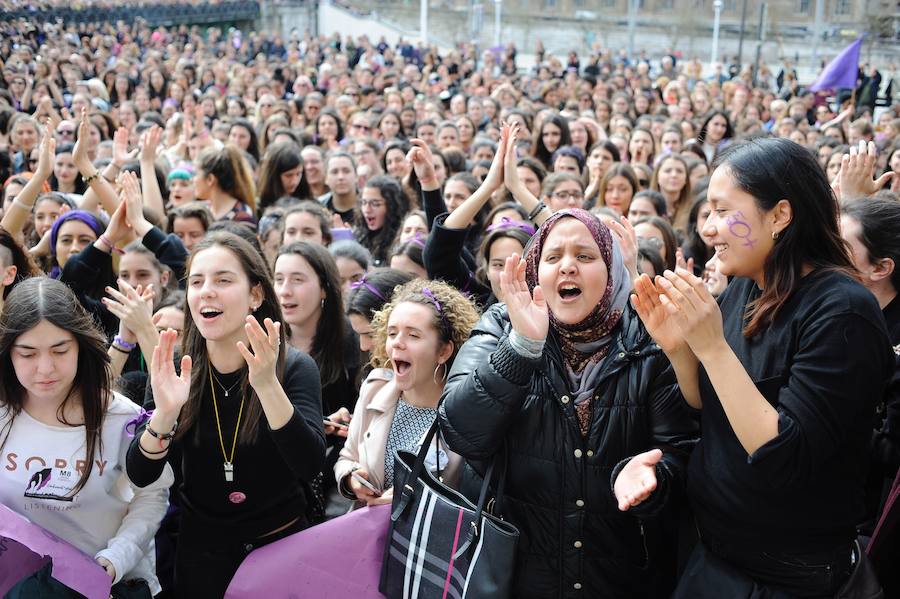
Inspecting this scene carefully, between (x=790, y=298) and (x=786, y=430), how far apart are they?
0.32 metres

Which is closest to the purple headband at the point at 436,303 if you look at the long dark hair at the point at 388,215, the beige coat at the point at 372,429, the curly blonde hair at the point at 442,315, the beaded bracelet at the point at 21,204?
the curly blonde hair at the point at 442,315

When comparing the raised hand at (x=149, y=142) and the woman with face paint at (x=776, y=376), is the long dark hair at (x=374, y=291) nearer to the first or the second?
the woman with face paint at (x=776, y=376)

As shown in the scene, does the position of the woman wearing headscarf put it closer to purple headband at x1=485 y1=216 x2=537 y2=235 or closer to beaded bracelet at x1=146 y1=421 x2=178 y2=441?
beaded bracelet at x1=146 y1=421 x2=178 y2=441

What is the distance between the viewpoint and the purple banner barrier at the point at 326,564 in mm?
2693

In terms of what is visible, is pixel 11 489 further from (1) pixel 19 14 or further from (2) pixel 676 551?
(1) pixel 19 14

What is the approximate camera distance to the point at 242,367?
9.98ft

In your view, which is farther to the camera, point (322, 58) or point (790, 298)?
point (322, 58)

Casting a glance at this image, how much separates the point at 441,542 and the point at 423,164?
272 centimetres

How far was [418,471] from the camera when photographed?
253 cm

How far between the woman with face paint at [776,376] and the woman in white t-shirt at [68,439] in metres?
1.73

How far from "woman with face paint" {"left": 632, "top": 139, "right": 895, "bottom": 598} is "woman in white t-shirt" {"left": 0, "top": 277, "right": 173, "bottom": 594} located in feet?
5.68

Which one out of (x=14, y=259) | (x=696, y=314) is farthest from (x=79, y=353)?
(x=696, y=314)

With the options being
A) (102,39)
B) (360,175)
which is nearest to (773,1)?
(102,39)

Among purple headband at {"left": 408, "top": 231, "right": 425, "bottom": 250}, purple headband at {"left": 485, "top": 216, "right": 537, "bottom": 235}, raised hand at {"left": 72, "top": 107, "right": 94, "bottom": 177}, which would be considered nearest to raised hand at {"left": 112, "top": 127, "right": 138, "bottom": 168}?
raised hand at {"left": 72, "top": 107, "right": 94, "bottom": 177}
